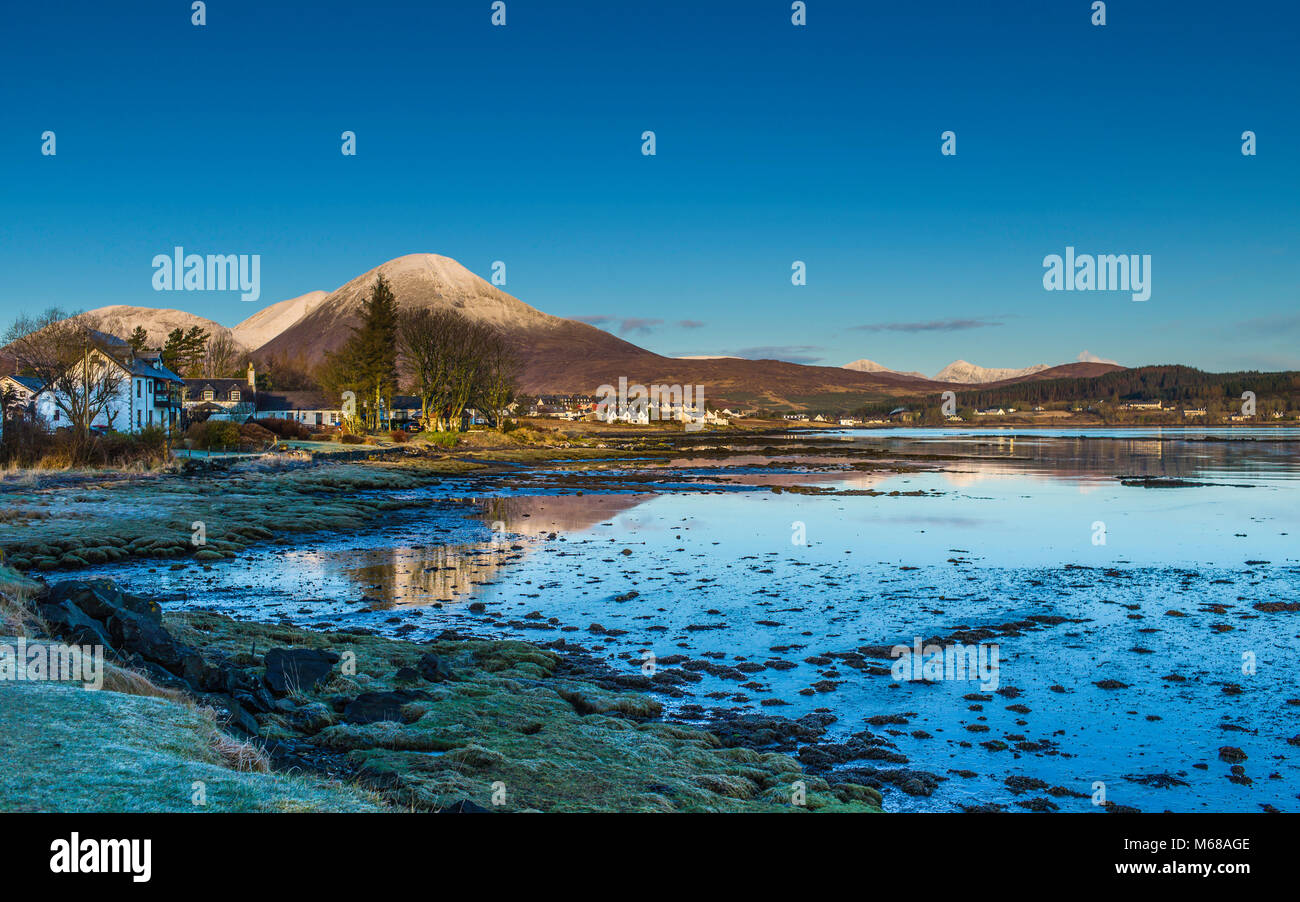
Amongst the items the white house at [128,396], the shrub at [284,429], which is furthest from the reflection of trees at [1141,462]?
the white house at [128,396]

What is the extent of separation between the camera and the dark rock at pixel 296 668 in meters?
11.0

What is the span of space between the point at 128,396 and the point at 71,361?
49.6 feet

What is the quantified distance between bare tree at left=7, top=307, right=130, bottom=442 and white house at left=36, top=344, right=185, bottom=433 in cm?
14

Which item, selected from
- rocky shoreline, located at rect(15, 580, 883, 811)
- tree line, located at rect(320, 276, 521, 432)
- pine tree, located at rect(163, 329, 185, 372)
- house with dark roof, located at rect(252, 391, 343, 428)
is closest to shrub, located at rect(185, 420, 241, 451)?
tree line, located at rect(320, 276, 521, 432)

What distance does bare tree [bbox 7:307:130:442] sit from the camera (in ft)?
183

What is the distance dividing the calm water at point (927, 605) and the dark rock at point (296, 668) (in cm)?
474

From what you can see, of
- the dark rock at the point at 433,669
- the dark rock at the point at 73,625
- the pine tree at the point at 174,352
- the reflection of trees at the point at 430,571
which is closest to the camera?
the dark rock at the point at 73,625

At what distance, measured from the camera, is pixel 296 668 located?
1137 cm

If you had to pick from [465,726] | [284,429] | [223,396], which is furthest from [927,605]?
[223,396]

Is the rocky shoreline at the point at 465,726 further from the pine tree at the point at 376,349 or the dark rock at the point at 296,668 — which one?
the pine tree at the point at 376,349

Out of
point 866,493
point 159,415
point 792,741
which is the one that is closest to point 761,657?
point 792,741
